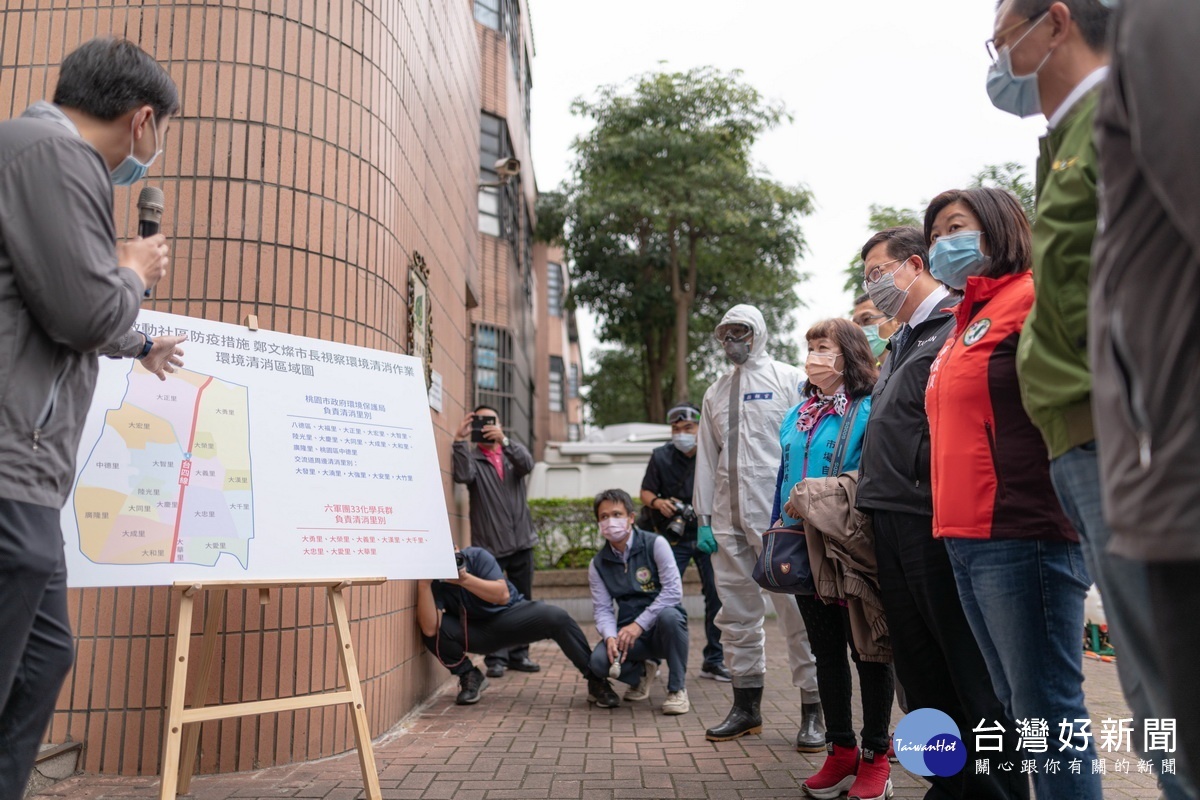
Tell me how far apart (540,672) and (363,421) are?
13.4 feet

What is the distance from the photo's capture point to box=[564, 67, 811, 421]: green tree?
758 inches

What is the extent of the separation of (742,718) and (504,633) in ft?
5.97

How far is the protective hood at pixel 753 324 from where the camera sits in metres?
5.06

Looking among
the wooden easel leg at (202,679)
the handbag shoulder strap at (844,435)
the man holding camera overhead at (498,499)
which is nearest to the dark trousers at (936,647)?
the handbag shoulder strap at (844,435)

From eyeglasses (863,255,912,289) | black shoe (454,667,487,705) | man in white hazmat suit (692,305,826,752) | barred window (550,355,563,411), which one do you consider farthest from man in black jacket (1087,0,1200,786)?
barred window (550,355,563,411)

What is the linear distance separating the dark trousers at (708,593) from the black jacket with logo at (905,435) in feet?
12.8

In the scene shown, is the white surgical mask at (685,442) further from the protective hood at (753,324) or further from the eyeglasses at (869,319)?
the eyeglasses at (869,319)

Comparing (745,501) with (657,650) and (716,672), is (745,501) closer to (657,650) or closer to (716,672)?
(657,650)

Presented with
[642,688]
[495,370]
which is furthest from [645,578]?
[495,370]

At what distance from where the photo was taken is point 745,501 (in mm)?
4895

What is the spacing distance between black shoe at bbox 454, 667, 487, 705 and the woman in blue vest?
8.88 ft

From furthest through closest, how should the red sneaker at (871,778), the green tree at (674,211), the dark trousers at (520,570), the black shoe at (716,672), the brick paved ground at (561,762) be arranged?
the green tree at (674,211) < the dark trousers at (520,570) < the black shoe at (716,672) < the brick paved ground at (561,762) < the red sneaker at (871,778)

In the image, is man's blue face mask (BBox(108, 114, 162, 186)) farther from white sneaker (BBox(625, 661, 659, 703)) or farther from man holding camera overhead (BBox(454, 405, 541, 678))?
man holding camera overhead (BBox(454, 405, 541, 678))

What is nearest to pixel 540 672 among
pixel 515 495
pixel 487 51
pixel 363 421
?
pixel 515 495
